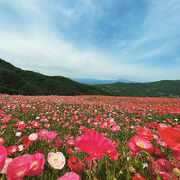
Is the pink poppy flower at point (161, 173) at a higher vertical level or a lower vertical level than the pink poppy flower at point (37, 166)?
lower

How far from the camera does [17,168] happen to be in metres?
0.52

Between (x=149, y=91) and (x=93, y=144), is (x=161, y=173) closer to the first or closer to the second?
(x=93, y=144)

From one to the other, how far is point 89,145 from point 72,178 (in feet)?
0.60

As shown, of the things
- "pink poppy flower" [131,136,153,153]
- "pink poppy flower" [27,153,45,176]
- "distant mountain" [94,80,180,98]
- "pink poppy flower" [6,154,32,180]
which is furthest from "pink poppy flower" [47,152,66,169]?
"distant mountain" [94,80,180,98]

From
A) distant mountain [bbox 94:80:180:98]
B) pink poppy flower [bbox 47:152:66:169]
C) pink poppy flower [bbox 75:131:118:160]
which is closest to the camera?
pink poppy flower [bbox 75:131:118:160]

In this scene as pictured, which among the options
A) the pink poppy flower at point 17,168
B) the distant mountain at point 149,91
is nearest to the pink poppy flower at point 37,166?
the pink poppy flower at point 17,168

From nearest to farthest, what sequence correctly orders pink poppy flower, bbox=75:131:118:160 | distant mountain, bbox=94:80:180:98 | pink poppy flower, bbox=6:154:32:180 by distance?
pink poppy flower, bbox=6:154:32:180, pink poppy flower, bbox=75:131:118:160, distant mountain, bbox=94:80:180:98

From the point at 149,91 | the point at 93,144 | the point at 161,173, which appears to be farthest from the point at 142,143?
the point at 149,91

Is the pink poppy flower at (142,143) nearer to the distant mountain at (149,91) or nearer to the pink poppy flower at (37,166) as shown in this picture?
the pink poppy flower at (37,166)

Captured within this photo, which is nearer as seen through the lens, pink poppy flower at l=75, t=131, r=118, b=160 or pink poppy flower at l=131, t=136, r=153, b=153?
pink poppy flower at l=75, t=131, r=118, b=160

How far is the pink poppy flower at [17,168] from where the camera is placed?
500mm

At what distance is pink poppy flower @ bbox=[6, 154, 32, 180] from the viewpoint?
0.50 meters

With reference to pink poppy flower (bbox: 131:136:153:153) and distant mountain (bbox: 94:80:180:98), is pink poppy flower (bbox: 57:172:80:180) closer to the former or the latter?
pink poppy flower (bbox: 131:136:153:153)

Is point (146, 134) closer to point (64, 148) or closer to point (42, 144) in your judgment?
point (64, 148)
